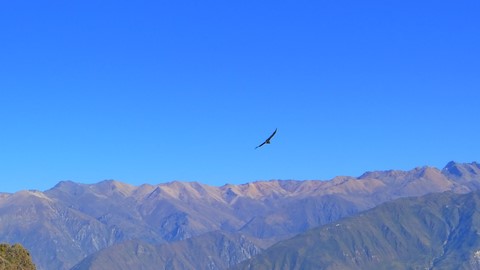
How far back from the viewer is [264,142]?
348ft
